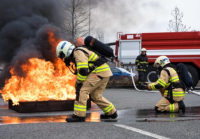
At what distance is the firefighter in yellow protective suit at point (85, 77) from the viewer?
6375 mm

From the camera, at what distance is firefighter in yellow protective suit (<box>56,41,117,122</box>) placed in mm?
6375

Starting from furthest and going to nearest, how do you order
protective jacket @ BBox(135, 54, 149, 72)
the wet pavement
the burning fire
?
protective jacket @ BBox(135, 54, 149, 72)
the burning fire
the wet pavement

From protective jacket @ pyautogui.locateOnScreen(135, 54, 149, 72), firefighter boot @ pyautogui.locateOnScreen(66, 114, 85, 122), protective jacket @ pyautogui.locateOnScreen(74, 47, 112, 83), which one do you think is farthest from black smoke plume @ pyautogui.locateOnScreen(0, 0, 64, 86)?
protective jacket @ pyautogui.locateOnScreen(135, 54, 149, 72)

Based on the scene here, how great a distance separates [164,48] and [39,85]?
27.5ft

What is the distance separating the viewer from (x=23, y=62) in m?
8.97

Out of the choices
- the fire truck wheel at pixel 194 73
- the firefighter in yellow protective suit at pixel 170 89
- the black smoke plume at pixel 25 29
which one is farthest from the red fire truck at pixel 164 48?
the firefighter in yellow protective suit at pixel 170 89

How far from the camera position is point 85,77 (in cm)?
652

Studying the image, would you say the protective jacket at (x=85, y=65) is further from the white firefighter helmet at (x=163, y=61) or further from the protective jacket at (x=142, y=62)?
the protective jacket at (x=142, y=62)

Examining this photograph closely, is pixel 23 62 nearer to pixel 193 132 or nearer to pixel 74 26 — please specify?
pixel 193 132

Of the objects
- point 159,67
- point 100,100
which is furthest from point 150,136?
point 159,67

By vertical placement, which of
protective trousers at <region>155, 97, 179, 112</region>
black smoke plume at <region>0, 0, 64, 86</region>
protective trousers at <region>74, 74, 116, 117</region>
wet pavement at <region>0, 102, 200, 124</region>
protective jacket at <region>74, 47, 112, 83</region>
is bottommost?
wet pavement at <region>0, 102, 200, 124</region>

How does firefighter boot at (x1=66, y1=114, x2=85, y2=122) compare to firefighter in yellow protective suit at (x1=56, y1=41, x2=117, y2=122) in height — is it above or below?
below

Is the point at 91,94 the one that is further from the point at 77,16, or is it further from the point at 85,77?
the point at 77,16

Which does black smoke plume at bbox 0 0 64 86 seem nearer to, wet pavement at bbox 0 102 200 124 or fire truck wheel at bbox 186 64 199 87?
wet pavement at bbox 0 102 200 124
